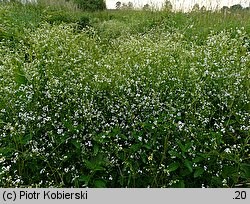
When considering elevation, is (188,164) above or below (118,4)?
below

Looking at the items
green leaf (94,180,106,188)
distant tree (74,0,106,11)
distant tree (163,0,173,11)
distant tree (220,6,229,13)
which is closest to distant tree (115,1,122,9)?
distant tree (74,0,106,11)

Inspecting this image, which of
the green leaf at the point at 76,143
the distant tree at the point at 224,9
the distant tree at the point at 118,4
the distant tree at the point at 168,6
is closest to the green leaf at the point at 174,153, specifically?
the green leaf at the point at 76,143

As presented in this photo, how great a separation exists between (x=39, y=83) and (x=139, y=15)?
7.78 metres

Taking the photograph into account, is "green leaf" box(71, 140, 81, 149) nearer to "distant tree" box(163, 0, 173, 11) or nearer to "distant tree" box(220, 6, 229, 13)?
"distant tree" box(220, 6, 229, 13)

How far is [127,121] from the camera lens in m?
3.45

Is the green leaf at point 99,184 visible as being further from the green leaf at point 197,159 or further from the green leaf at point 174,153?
the green leaf at point 197,159

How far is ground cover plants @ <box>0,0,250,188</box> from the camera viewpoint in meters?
2.94

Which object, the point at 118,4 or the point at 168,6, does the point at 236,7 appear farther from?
the point at 118,4

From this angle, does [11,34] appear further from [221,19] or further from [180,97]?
[221,19]

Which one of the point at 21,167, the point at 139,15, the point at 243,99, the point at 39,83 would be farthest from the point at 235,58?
the point at 139,15

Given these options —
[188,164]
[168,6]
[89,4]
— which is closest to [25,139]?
[188,164]

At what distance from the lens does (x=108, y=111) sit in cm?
360

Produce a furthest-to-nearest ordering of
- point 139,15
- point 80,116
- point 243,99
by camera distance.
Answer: point 139,15, point 243,99, point 80,116

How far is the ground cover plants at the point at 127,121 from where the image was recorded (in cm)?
294
